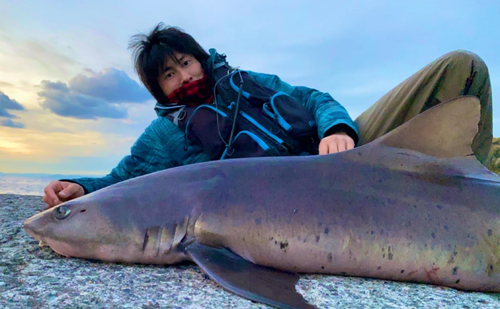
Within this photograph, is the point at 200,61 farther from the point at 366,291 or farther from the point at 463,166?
the point at 366,291

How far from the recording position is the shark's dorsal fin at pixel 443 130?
219 centimetres

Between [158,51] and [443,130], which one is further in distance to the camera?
[158,51]

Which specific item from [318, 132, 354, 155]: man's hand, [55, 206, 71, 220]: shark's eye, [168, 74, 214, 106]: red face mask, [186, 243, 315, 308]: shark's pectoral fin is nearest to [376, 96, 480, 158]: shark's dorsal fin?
[318, 132, 354, 155]: man's hand

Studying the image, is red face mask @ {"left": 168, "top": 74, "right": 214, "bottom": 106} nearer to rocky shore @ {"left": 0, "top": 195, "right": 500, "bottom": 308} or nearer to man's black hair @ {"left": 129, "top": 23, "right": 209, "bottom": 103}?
man's black hair @ {"left": 129, "top": 23, "right": 209, "bottom": 103}

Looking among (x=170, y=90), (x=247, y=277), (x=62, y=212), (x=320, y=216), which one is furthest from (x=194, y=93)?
(x=247, y=277)

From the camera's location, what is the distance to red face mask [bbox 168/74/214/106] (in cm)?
414

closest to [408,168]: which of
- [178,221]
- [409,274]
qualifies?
[409,274]

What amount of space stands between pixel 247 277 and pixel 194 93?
2741 millimetres

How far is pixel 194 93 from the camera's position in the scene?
13.6 feet

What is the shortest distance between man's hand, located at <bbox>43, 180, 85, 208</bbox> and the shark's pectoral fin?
1734mm

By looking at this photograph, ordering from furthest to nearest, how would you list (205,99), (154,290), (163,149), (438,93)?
(205,99)
(163,149)
(438,93)
(154,290)

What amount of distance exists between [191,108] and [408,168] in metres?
2.44

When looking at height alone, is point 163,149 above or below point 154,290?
above

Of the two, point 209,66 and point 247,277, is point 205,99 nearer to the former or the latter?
point 209,66
